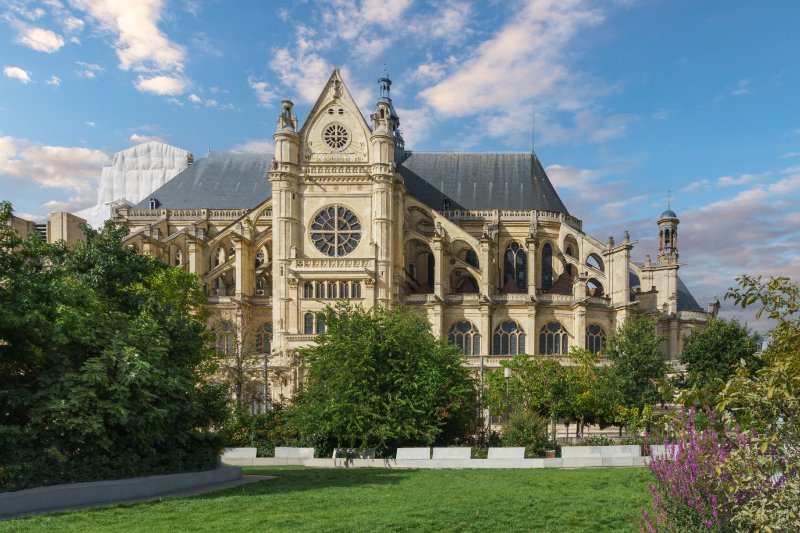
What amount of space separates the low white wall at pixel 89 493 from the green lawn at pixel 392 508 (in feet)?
2.88

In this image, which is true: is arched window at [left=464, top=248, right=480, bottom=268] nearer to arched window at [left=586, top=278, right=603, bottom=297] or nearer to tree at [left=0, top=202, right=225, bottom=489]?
arched window at [left=586, top=278, right=603, bottom=297]

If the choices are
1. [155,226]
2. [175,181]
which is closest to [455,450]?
[155,226]

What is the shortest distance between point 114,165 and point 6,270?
65996 mm

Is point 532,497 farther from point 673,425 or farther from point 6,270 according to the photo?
point 6,270

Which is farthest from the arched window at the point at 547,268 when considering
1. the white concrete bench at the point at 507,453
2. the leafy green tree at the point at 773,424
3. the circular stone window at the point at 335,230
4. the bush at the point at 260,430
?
the leafy green tree at the point at 773,424

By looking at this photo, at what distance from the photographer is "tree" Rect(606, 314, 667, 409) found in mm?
31375

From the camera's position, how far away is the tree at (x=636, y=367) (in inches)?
1235

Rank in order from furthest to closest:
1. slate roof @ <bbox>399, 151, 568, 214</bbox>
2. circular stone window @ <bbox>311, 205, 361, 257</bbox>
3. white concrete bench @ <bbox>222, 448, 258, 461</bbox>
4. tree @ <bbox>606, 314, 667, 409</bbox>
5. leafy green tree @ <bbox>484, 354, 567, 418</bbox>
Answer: slate roof @ <bbox>399, 151, 568, 214</bbox>, circular stone window @ <bbox>311, 205, 361, 257</bbox>, tree @ <bbox>606, 314, 667, 409</bbox>, leafy green tree @ <bbox>484, 354, 567, 418</bbox>, white concrete bench @ <bbox>222, 448, 258, 461</bbox>

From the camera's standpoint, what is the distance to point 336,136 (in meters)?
43.7

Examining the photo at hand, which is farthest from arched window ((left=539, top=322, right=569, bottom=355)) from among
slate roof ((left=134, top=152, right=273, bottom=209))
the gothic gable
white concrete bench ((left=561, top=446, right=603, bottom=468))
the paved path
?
the paved path

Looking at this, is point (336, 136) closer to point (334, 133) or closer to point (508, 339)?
point (334, 133)

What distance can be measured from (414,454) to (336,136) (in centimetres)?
2644

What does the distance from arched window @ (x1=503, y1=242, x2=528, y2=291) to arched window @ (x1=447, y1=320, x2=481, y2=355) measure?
308 inches

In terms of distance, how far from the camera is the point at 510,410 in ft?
108
